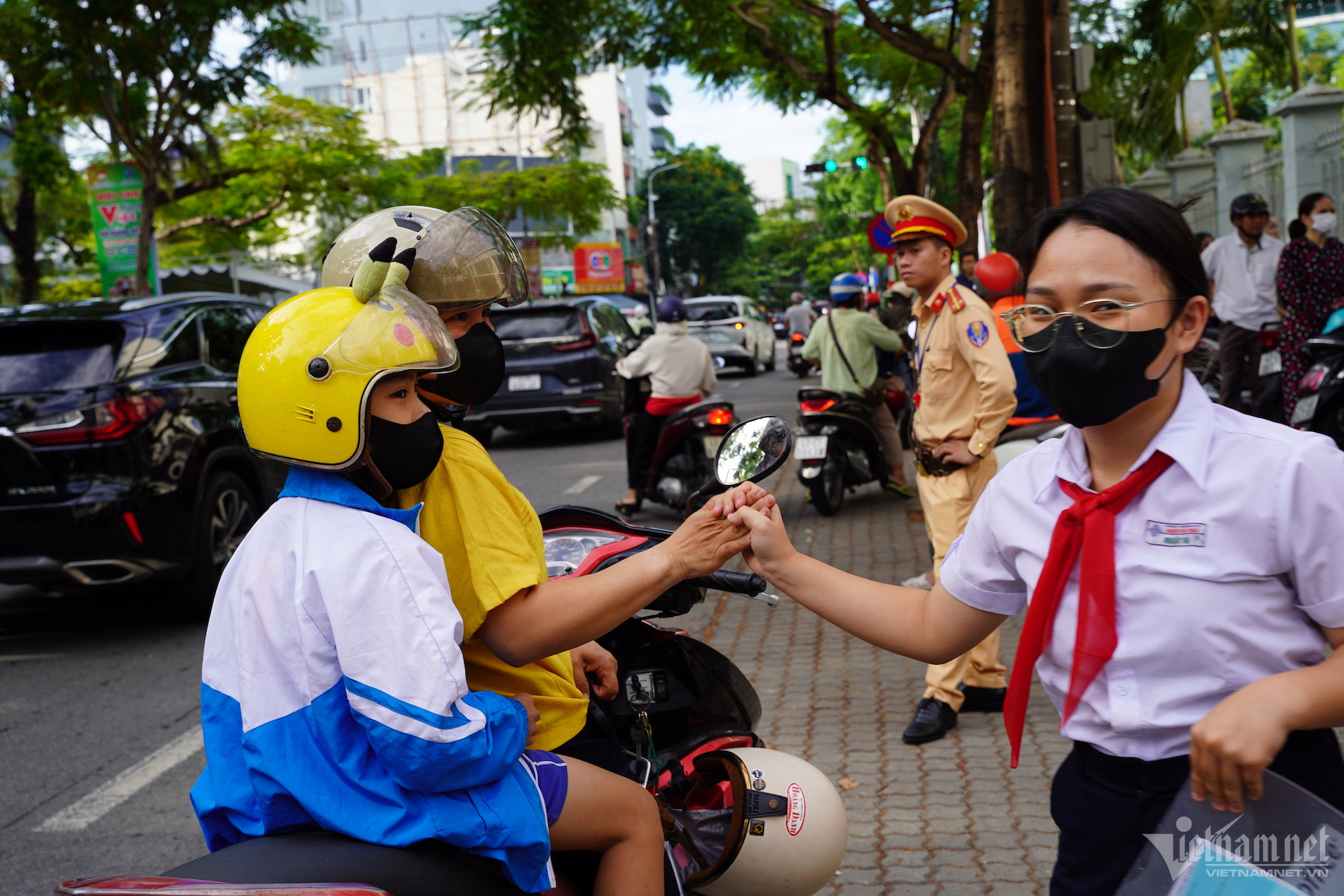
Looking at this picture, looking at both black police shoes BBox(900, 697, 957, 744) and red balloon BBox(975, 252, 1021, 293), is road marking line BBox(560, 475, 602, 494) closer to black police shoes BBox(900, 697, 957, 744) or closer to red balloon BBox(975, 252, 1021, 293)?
red balloon BBox(975, 252, 1021, 293)

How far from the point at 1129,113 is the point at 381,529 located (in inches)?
835

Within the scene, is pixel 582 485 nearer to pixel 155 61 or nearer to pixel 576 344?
pixel 576 344

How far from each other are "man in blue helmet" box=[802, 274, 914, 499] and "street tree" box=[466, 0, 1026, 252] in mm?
1693

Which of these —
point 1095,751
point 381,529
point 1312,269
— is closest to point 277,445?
point 381,529

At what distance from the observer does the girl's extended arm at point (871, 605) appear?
1.96 m

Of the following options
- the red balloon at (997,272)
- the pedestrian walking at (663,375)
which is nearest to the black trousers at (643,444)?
the pedestrian walking at (663,375)

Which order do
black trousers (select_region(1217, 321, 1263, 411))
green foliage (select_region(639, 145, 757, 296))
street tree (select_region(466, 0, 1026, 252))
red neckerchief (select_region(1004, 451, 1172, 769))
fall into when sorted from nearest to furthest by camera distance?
red neckerchief (select_region(1004, 451, 1172, 769)) < black trousers (select_region(1217, 321, 1263, 411)) < street tree (select_region(466, 0, 1026, 252)) < green foliage (select_region(639, 145, 757, 296))

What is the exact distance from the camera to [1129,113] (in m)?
20.3

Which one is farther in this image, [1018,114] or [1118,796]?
[1018,114]

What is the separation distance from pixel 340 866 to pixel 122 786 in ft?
10.5

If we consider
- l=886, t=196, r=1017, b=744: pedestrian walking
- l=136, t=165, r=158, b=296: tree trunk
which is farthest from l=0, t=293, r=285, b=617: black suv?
l=136, t=165, r=158, b=296: tree trunk

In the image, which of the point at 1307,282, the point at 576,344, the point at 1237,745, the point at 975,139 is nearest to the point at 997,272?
the point at 1307,282

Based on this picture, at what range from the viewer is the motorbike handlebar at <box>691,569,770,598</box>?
229 cm

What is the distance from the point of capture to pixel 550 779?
1.89m
